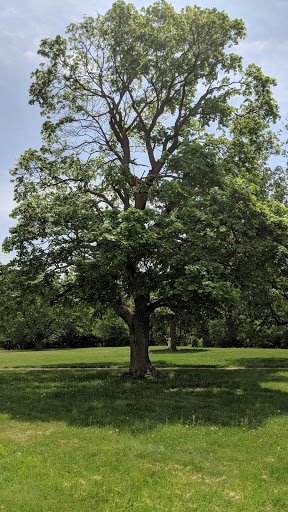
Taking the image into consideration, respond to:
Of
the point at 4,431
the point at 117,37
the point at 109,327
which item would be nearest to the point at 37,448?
the point at 4,431

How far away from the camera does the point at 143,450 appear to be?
7527mm

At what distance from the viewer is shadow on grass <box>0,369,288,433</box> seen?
32.3ft

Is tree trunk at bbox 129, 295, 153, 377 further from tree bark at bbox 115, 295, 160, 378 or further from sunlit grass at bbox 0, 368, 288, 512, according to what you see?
sunlit grass at bbox 0, 368, 288, 512

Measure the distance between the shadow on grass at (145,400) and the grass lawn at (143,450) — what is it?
4 centimetres

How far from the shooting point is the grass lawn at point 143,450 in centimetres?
568

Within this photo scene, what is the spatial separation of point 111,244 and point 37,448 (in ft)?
22.6

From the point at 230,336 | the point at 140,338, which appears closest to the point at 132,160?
the point at 140,338

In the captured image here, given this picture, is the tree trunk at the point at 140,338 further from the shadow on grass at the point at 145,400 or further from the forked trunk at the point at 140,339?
the shadow on grass at the point at 145,400

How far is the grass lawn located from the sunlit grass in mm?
23

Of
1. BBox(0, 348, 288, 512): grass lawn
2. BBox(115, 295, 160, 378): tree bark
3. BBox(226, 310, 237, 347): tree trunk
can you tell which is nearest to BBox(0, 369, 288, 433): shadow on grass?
BBox(0, 348, 288, 512): grass lawn

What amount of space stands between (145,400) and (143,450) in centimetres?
455

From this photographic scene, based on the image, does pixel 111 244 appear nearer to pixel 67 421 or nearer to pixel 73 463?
pixel 67 421

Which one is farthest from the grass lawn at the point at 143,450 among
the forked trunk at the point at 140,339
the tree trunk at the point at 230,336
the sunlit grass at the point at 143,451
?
the tree trunk at the point at 230,336

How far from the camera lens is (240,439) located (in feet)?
26.9
